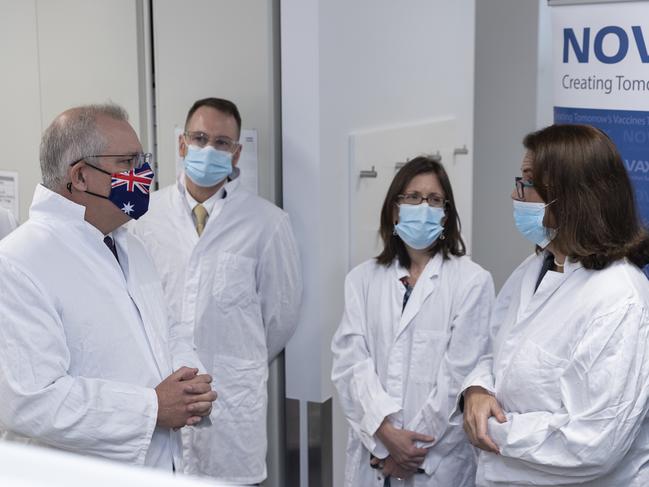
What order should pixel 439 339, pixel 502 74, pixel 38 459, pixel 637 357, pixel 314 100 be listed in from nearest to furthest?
pixel 38 459 < pixel 637 357 < pixel 439 339 < pixel 314 100 < pixel 502 74

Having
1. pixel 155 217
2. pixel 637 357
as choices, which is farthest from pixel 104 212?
pixel 637 357

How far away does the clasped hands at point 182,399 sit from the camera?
1.74 m

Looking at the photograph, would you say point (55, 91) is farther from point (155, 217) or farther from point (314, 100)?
point (314, 100)

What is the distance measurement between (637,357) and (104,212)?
3.92ft

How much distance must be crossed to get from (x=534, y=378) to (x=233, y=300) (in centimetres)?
111

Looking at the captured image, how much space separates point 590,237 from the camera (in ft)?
5.87

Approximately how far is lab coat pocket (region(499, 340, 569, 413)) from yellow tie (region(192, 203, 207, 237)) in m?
1.21

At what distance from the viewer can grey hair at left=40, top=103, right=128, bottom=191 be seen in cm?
183

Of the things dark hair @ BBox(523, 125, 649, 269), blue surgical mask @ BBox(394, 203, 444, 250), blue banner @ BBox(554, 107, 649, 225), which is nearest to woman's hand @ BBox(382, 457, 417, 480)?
blue surgical mask @ BBox(394, 203, 444, 250)

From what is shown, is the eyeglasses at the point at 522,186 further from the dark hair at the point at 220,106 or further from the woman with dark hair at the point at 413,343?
the dark hair at the point at 220,106

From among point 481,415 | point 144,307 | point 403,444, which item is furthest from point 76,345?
point 403,444

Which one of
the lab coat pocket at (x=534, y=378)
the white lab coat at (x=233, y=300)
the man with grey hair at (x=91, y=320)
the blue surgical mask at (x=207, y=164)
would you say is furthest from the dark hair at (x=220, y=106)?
the lab coat pocket at (x=534, y=378)

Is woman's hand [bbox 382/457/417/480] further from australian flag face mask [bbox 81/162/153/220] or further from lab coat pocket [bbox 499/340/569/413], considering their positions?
australian flag face mask [bbox 81/162/153/220]

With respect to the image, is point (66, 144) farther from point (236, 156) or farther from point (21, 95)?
point (21, 95)
